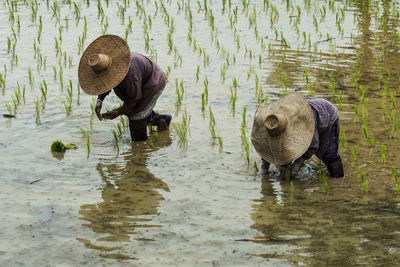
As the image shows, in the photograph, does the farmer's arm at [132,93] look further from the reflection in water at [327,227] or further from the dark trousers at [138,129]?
the reflection in water at [327,227]

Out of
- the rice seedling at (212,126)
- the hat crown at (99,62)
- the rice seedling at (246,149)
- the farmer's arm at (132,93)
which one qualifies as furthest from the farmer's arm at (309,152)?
the hat crown at (99,62)

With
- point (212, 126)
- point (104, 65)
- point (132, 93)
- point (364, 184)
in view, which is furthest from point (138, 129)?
point (364, 184)

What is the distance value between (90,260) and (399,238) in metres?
1.64

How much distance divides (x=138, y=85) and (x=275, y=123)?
1364 millimetres

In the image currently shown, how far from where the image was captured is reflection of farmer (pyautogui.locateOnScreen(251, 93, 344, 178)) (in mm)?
3662

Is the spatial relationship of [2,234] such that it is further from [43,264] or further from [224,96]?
[224,96]

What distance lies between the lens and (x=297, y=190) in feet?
13.2

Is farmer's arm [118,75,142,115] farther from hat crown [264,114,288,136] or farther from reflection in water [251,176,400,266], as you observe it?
hat crown [264,114,288,136]

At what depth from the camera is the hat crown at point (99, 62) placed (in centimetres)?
430

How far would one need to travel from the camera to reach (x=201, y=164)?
450 cm

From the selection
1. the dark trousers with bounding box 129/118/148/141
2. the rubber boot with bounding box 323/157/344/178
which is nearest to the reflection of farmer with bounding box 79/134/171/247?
the dark trousers with bounding box 129/118/148/141

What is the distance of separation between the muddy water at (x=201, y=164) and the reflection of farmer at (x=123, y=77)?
301 mm

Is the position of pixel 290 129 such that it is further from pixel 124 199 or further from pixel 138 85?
pixel 138 85

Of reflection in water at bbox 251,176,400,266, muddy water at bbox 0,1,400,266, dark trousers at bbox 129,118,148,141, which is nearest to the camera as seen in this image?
reflection in water at bbox 251,176,400,266
